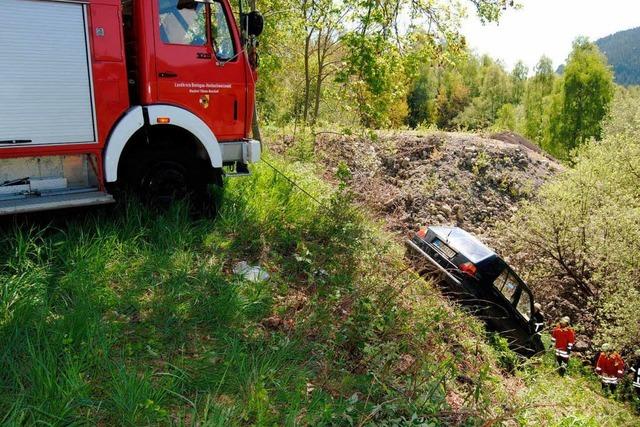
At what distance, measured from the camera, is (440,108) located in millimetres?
48281

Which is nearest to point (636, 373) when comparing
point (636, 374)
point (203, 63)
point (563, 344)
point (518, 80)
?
point (636, 374)

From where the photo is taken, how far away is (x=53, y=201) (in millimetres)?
4898

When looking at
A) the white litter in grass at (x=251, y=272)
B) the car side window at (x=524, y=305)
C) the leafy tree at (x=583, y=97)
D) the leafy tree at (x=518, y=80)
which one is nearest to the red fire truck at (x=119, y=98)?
the white litter in grass at (x=251, y=272)

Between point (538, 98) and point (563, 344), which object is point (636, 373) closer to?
point (563, 344)

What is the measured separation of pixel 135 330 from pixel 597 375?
24.0 ft

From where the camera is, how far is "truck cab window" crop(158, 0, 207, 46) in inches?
211

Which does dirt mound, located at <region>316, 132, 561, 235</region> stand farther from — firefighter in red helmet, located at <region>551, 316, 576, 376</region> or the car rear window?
firefighter in red helmet, located at <region>551, 316, 576, 376</region>

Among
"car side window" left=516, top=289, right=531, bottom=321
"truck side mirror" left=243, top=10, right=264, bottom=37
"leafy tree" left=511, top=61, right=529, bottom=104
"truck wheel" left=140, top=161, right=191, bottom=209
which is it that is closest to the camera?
"truck wheel" left=140, top=161, right=191, bottom=209

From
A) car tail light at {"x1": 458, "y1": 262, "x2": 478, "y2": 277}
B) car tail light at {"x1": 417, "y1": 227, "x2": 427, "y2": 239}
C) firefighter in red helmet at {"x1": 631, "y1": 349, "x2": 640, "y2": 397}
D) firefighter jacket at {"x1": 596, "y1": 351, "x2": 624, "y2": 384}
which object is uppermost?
car tail light at {"x1": 417, "y1": 227, "x2": 427, "y2": 239}

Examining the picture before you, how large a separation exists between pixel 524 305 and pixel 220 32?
5649 mm

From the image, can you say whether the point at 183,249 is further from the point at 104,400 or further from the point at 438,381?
the point at 438,381

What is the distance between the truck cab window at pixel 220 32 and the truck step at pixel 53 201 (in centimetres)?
202

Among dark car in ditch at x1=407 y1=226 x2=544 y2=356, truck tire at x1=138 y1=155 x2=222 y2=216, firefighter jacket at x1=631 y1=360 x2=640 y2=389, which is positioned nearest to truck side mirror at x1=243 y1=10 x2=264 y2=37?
truck tire at x1=138 y1=155 x2=222 y2=216


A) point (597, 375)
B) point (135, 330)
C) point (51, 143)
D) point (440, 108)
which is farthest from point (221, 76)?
point (440, 108)
